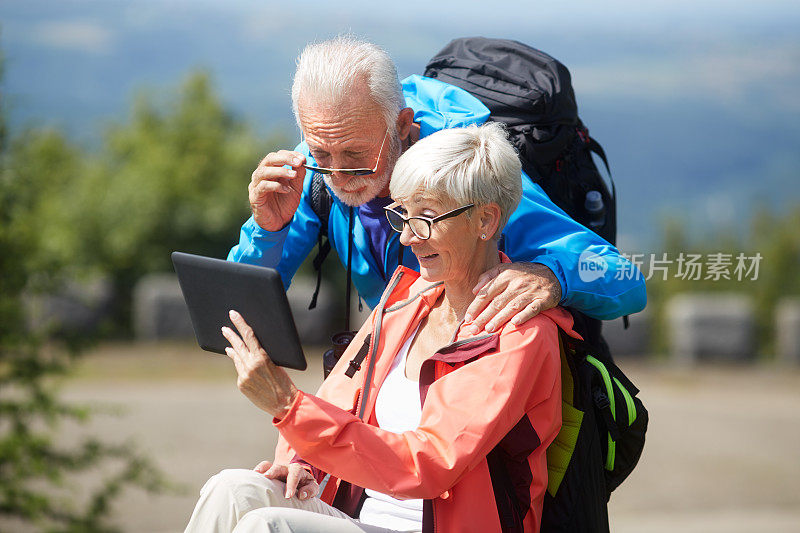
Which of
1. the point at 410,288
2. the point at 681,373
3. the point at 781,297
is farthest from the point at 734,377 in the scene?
the point at 410,288

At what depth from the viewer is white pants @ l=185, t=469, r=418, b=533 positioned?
2.07 meters

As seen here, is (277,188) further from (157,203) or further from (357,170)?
(157,203)

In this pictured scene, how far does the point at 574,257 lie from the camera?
93.4 inches

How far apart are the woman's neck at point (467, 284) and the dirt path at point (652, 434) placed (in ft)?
9.97

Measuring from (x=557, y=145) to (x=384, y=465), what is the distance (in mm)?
1173

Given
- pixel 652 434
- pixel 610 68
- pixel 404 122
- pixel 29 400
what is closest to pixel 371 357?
pixel 404 122

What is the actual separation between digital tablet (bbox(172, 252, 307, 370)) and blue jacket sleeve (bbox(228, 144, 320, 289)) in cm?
52

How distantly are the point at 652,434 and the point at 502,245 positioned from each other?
15.4ft

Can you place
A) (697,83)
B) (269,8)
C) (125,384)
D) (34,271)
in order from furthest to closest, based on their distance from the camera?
(269,8) → (697,83) → (125,384) → (34,271)

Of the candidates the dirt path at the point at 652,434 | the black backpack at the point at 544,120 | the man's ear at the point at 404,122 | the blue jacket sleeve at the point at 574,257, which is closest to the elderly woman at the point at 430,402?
the blue jacket sleeve at the point at 574,257

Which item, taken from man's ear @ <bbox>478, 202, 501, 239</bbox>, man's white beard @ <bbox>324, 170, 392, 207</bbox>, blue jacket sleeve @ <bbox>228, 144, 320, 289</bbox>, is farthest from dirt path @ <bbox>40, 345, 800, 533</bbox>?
man's ear @ <bbox>478, 202, 501, 239</bbox>

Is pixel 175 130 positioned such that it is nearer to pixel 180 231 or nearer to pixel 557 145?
pixel 180 231

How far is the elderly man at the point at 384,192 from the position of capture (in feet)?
7.43

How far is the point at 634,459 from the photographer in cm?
243
